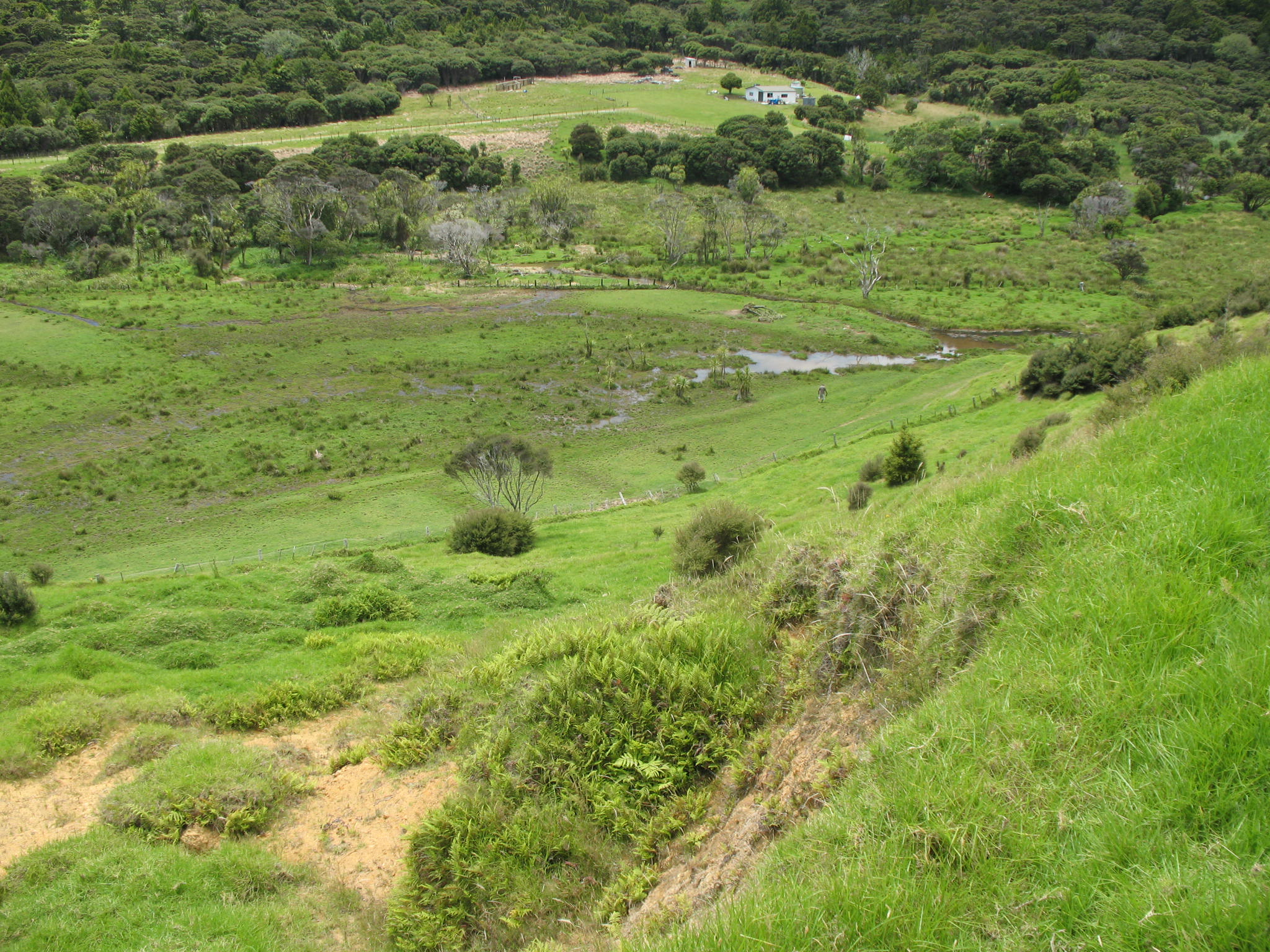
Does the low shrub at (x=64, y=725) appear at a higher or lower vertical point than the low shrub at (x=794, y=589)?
lower

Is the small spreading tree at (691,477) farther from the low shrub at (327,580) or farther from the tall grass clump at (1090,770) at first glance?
the tall grass clump at (1090,770)

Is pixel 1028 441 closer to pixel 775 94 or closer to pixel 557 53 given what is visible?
pixel 775 94

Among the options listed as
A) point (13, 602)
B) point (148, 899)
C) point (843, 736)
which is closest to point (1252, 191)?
→ point (843, 736)

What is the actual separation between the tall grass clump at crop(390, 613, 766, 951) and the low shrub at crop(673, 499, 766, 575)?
7745 millimetres

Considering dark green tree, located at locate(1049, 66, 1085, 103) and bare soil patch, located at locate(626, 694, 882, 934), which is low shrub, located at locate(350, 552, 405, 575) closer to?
bare soil patch, located at locate(626, 694, 882, 934)

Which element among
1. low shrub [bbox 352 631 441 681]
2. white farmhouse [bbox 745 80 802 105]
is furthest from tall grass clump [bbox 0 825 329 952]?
white farmhouse [bbox 745 80 802 105]

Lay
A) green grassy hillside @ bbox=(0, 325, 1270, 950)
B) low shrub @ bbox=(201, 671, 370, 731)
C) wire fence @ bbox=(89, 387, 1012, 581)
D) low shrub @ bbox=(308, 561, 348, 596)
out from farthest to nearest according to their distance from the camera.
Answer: wire fence @ bbox=(89, 387, 1012, 581) → low shrub @ bbox=(308, 561, 348, 596) → low shrub @ bbox=(201, 671, 370, 731) → green grassy hillside @ bbox=(0, 325, 1270, 950)

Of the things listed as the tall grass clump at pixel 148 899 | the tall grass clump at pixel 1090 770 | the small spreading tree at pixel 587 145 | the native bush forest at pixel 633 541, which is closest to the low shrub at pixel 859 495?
the native bush forest at pixel 633 541

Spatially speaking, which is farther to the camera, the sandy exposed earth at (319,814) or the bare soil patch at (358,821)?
the sandy exposed earth at (319,814)

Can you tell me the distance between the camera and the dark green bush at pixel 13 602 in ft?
59.0

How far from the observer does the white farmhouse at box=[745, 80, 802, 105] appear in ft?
448

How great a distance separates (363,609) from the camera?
758 inches

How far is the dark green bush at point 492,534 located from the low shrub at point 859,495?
11.3 metres

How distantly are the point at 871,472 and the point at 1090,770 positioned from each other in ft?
78.8
